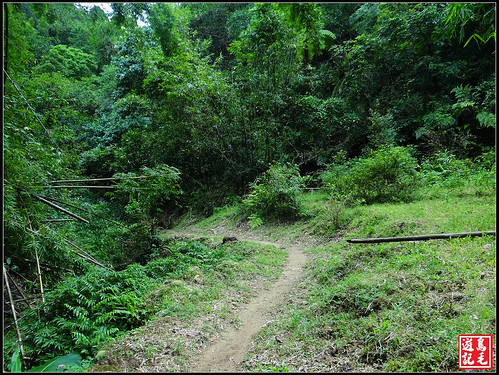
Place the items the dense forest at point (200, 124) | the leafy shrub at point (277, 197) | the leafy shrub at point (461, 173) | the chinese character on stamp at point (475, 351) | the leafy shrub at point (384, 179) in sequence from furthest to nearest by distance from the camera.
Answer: the leafy shrub at point (277, 197), the leafy shrub at point (384, 179), the leafy shrub at point (461, 173), the dense forest at point (200, 124), the chinese character on stamp at point (475, 351)

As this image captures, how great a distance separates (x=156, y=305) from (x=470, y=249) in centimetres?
463

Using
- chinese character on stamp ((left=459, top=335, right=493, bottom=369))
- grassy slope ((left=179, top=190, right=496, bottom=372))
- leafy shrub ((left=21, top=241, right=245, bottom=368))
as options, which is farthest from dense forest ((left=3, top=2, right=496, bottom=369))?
chinese character on stamp ((left=459, top=335, right=493, bottom=369))

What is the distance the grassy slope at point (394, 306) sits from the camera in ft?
8.94

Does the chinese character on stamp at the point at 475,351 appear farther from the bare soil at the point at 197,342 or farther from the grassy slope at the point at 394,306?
the bare soil at the point at 197,342

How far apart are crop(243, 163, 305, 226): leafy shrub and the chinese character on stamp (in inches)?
286

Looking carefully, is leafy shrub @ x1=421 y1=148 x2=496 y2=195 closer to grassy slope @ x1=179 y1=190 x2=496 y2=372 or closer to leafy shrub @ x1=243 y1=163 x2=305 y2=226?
grassy slope @ x1=179 y1=190 x2=496 y2=372

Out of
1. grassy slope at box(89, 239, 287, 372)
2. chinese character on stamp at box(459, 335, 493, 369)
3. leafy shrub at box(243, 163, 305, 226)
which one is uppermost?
leafy shrub at box(243, 163, 305, 226)

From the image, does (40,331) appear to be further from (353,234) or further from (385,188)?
(385,188)

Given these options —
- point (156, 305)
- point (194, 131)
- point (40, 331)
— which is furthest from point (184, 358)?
point (194, 131)

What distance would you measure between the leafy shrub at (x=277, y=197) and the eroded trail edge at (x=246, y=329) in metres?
3.79

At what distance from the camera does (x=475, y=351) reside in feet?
7.83

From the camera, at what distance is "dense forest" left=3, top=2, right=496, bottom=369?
12.7 ft

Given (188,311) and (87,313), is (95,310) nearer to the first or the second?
(87,313)

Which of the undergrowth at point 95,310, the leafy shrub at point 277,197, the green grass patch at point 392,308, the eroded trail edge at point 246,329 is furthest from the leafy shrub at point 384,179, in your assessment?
the undergrowth at point 95,310
